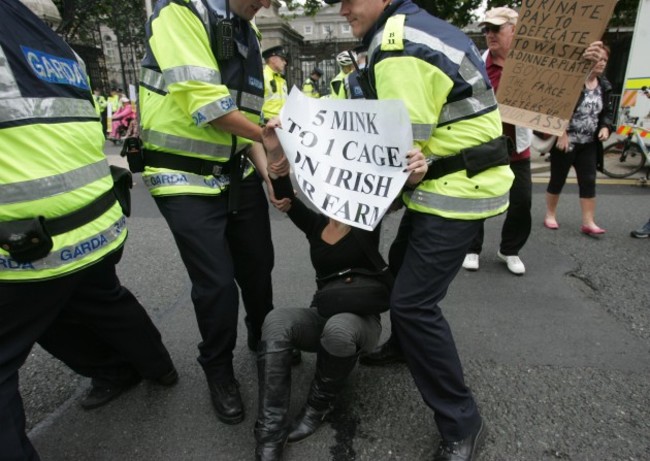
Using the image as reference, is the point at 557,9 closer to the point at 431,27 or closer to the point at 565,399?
the point at 431,27

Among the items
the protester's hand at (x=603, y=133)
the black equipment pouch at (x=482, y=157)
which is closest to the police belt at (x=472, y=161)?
the black equipment pouch at (x=482, y=157)

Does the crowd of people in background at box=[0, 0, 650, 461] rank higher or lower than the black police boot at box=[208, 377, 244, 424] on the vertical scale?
higher

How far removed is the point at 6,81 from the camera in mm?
1267

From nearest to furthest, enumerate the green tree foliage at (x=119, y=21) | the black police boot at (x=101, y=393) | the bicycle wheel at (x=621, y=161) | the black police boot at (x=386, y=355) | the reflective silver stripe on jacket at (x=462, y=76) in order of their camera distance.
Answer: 1. the reflective silver stripe on jacket at (x=462, y=76)
2. the black police boot at (x=101, y=393)
3. the black police boot at (x=386, y=355)
4. the bicycle wheel at (x=621, y=161)
5. the green tree foliage at (x=119, y=21)

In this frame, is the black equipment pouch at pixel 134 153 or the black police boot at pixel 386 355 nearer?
the black equipment pouch at pixel 134 153

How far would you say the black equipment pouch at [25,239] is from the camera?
4.26ft

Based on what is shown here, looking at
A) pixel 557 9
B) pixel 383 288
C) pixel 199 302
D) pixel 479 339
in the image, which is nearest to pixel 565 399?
pixel 479 339

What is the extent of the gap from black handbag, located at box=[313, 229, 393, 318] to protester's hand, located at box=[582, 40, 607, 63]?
2.01m

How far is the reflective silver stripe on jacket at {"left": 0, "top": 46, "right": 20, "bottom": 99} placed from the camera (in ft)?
4.13

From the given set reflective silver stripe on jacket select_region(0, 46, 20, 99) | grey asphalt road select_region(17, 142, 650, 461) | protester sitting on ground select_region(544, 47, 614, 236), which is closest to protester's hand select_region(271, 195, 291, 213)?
grey asphalt road select_region(17, 142, 650, 461)

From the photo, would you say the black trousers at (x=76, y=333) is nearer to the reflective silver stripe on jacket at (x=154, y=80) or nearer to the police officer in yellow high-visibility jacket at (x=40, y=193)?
the police officer in yellow high-visibility jacket at (x=40, y=193)

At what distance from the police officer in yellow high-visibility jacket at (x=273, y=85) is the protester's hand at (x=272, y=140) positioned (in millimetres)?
5184

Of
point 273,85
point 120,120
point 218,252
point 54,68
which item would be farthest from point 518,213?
point 120,120

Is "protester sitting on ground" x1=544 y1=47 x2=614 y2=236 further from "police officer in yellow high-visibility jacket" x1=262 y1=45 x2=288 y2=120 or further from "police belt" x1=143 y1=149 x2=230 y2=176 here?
"police officer in yellow high-visibility jacket" x1=262 y1=45 x2=288 y2=120
